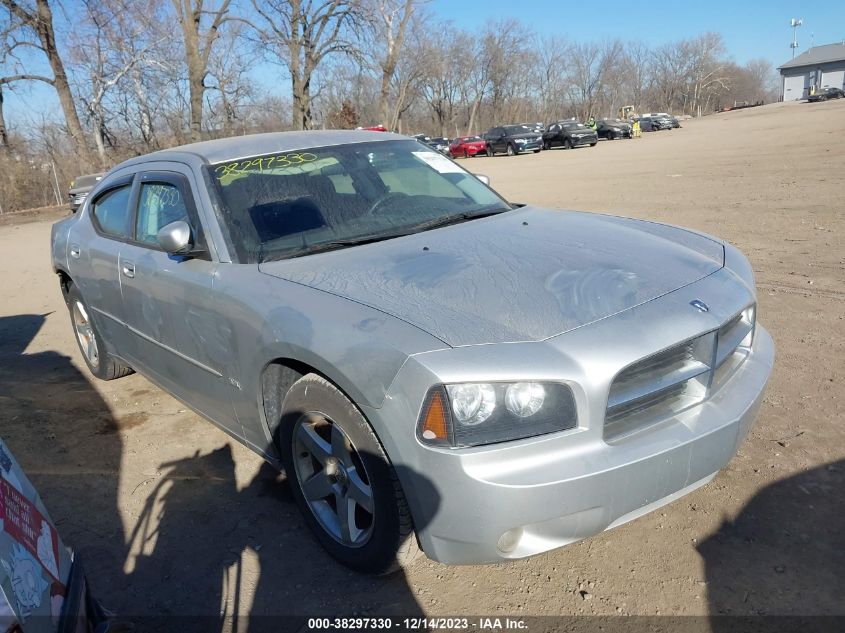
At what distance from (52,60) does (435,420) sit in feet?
98.0

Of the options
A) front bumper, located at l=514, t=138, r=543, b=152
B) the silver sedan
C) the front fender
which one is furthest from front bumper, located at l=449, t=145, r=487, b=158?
the front fender

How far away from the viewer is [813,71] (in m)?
89.4

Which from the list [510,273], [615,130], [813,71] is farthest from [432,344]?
[813,71]

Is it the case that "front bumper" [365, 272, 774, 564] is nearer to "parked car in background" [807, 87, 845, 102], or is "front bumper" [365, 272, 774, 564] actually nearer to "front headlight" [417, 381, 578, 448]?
"front headlight" [417, 381, 578, 448]

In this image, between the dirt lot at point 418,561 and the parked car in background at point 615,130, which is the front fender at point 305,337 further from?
the parked car in background at point 615,130

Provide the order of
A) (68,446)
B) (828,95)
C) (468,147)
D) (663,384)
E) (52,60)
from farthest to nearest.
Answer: (828,95)
(468,147)
(52,60)
(68,446)
(663,384)

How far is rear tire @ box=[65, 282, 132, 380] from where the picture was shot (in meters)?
4.89

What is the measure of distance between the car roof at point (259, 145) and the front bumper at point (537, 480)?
201 cm

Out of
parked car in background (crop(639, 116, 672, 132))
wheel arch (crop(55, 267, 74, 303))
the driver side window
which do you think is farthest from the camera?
parked car in background (crop(639, 116, 672, 132))

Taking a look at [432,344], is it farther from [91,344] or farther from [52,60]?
[52,60]

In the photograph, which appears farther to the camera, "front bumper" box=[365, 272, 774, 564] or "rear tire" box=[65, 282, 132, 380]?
"rear tire" box=[65, 282, 132, 380]

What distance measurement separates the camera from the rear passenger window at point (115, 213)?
411 cm

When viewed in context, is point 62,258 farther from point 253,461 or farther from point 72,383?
point 253,461

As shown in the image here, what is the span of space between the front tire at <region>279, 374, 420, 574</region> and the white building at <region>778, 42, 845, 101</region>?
101 meters
